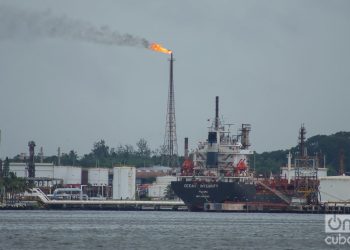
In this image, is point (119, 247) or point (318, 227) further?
point (318, 227)

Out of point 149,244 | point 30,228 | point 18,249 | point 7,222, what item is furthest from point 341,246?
point 7,222

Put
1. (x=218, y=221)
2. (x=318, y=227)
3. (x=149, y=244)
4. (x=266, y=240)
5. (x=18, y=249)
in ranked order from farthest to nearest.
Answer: (x=218, y=221) < (x=318, y=227) < (x=266, y=240) < (x=149, y=244) < (x=18, y=249)

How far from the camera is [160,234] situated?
5438 inches

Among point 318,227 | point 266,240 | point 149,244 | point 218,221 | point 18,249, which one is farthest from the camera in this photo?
point 218,221

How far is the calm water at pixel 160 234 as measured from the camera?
120312 millimetres

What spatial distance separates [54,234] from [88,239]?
928 centimetres

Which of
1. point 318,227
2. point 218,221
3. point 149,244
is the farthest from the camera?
point 218,221

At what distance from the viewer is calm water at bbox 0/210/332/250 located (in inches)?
Answer: 4737

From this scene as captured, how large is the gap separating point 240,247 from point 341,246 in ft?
26.1

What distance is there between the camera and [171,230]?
147125 millimetres

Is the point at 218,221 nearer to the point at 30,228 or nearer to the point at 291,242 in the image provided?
the point at 30,228

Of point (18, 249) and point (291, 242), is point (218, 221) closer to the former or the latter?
point (291, 242)

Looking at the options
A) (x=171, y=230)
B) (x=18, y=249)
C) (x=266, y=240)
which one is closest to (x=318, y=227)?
(x=171, y=230)

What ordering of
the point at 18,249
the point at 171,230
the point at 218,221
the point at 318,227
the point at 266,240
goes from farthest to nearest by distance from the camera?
the point at 218,221 < the point at 318,227 < the point at 171,230 < the point at 266,240 < the point at 18,249
